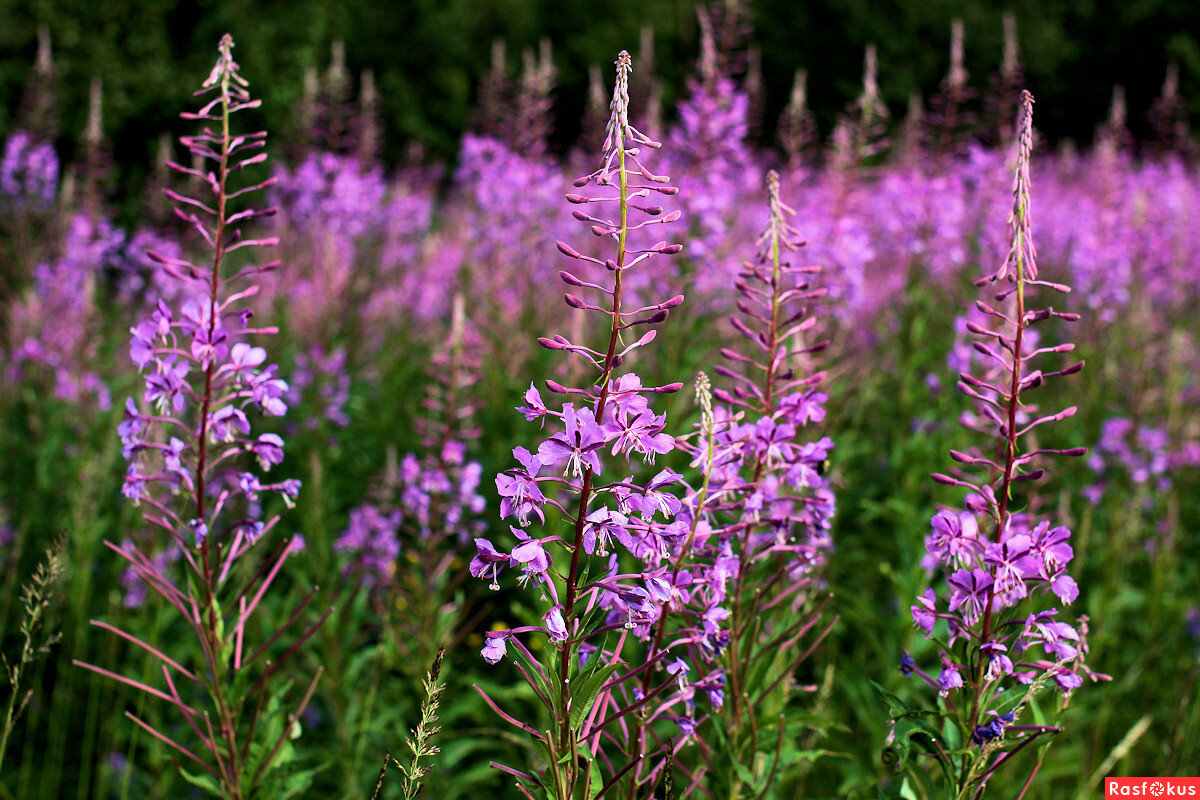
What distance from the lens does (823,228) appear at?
461 centimetres

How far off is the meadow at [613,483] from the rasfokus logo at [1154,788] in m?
0.05

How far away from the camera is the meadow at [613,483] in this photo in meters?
1.57

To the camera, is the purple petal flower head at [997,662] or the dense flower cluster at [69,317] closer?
the purple petal flower head at [997,662]

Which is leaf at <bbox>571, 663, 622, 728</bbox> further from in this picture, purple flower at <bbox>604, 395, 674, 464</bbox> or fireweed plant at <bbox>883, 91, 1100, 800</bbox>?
fireweed plant at <bbox>883, 91, 1100, 800</bbox>

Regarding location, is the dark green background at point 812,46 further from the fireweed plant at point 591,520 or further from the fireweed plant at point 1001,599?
the fireweed plant at point 1001,599

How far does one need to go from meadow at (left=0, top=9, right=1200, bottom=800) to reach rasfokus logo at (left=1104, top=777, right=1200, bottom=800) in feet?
0.17

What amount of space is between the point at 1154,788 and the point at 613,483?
6.80 feet

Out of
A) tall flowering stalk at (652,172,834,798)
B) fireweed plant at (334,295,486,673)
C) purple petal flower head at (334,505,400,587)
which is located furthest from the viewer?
purple petal flower head at (334,505,400,587)

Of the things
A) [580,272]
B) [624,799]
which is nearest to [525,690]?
[624,799]

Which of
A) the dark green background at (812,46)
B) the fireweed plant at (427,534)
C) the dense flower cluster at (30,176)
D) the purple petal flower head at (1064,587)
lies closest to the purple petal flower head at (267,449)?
the fireweed plant at (427,534)

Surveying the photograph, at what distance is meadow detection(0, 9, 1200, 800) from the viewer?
157cm

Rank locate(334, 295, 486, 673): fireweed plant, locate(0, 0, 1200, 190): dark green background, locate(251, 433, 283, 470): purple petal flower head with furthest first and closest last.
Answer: locate(0, 0, 1200, 190): dark green background, locate(334, 295, 486, 673): fireweed plant, locate(251, 433, 283, 470): purple petal flower head

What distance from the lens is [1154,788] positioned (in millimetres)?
2391

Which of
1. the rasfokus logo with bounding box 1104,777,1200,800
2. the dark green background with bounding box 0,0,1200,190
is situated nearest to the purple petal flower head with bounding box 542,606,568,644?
the rasfokus logo with bounding box 1104,777,1200,800
